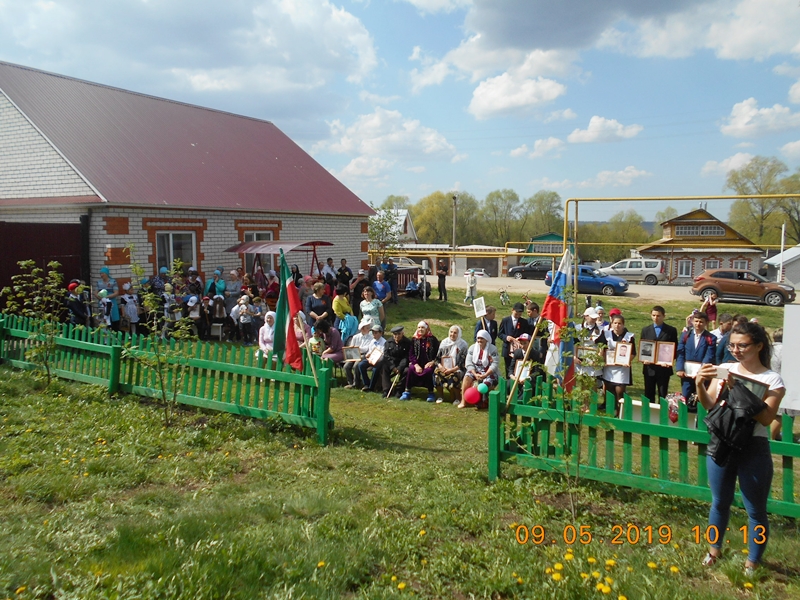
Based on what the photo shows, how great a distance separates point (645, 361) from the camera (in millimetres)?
9055

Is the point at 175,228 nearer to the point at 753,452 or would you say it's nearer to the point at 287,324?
the point at 287,324

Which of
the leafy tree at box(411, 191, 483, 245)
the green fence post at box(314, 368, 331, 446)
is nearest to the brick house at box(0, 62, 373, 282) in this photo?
the green fence post at box(314, 368, 331, 446)

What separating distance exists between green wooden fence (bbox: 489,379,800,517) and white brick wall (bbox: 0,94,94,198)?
498 inches

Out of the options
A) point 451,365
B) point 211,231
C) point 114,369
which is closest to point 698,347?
point 451,365

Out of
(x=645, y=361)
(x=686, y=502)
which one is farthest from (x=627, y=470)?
(x=645, y=361)

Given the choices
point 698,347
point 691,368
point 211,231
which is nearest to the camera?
point 691,368

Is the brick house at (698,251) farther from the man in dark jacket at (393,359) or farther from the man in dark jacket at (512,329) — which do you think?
the man in dark jacket at (393,359)

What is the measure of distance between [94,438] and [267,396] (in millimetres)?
1811

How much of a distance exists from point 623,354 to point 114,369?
7.16 meters

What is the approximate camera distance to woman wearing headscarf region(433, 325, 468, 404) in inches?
392

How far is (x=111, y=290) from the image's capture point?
1383 centimetres
